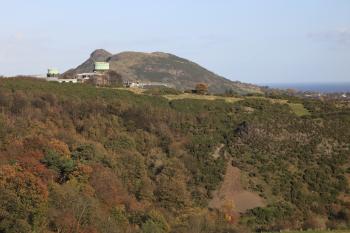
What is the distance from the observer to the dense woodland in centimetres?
2967

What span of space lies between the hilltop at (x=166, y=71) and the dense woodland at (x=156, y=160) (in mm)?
67487

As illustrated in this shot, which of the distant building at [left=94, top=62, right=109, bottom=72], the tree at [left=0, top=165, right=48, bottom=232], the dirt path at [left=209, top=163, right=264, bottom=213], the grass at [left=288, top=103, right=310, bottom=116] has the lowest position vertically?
the dirt path at [left=209, top=163, right=264, bottom=213]

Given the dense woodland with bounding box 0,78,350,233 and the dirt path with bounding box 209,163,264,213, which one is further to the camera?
the dirt path with bounding box 209,163,264,213

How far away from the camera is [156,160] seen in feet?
148

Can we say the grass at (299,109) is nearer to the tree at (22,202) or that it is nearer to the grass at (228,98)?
the grass at (228,98)

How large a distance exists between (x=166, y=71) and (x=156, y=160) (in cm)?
9004

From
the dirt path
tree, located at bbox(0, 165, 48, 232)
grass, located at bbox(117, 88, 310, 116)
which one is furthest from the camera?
grass, located at bbox(117, 88, 310, 116)

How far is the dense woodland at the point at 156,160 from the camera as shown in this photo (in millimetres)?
29672

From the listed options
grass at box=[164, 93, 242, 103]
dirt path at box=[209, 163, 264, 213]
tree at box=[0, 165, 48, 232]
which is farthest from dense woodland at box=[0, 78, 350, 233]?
grass at box=[164, 93, 242, 103]

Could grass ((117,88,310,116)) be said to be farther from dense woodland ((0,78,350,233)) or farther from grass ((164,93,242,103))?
dense woodland ((0,78,350,233))

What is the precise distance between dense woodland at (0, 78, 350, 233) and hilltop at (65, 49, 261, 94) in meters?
67.5

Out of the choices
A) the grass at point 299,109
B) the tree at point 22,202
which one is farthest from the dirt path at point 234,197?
the tree at point 22,202

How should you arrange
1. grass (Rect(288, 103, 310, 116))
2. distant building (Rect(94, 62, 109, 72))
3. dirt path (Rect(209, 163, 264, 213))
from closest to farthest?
1. dirt path (Rect(209, 163, 264, 213))
2. grass (Rect(288, 103, 310, 116))
3. distant building (Rect(94, 62, 109, 72))

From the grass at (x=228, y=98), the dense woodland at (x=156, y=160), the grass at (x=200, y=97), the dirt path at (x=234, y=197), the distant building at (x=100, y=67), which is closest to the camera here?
the dense woodland at (x=156, y=160)
